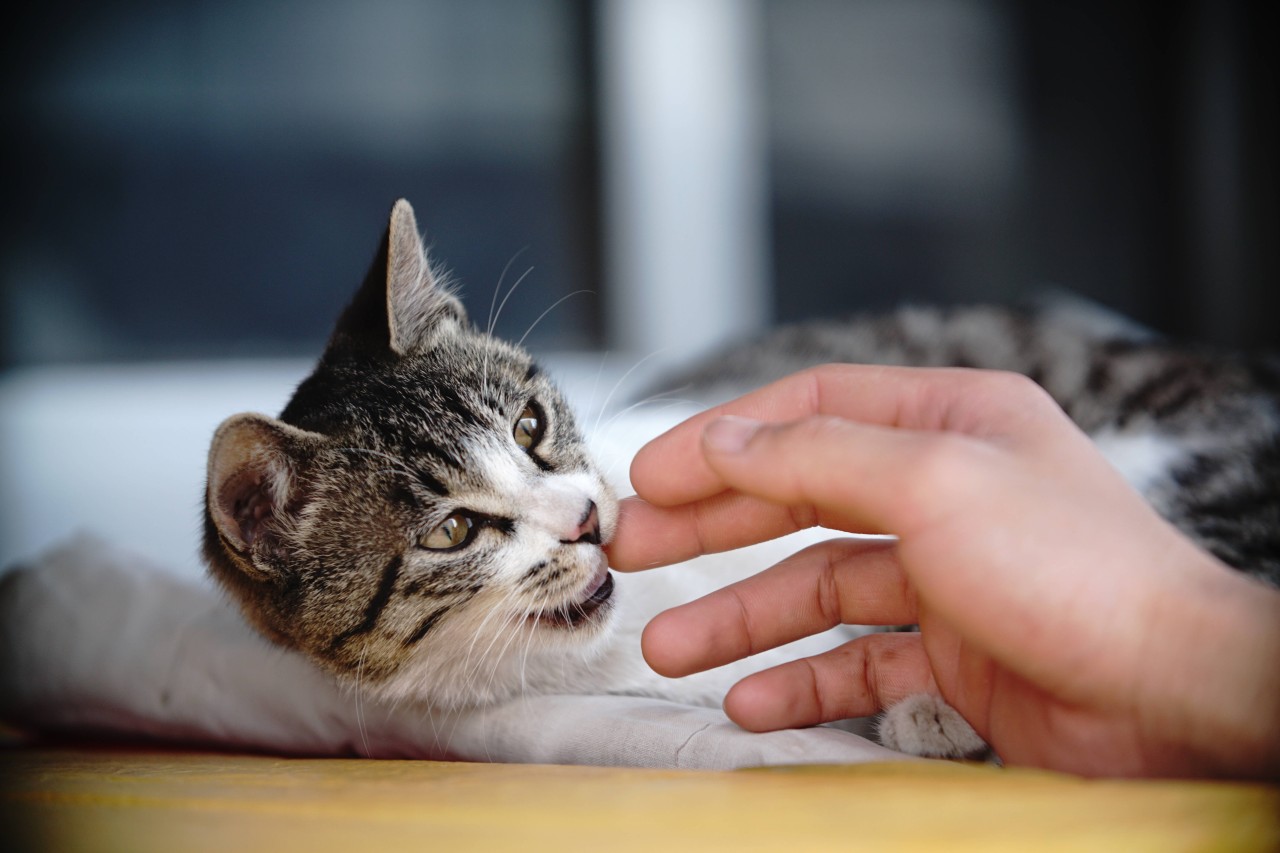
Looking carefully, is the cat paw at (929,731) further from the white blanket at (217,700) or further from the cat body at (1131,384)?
the cat body at (1131,384)

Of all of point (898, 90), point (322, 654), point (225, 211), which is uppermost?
point (898, 90)

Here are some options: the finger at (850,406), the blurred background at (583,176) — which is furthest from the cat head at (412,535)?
the blurred background at (583,176)

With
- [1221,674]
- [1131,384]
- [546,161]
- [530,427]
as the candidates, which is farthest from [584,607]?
[546,161]

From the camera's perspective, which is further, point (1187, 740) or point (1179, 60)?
point (1179, 60)

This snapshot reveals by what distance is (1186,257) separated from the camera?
3.88m

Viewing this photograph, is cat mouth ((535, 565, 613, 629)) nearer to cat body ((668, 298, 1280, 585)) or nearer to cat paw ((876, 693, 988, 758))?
cat paw ((876, 693, 988, 758))

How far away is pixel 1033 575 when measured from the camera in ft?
2.05

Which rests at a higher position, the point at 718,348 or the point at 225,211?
the point at 225,211

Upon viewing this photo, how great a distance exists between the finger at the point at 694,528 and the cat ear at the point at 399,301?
1.31 feet

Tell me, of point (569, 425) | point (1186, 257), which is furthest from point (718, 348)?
point (1186, 257)

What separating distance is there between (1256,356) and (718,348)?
41.7 inches

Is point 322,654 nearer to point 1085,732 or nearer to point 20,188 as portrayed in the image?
point 1085,732

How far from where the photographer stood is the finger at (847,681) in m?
0.85

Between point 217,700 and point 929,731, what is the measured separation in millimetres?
821
